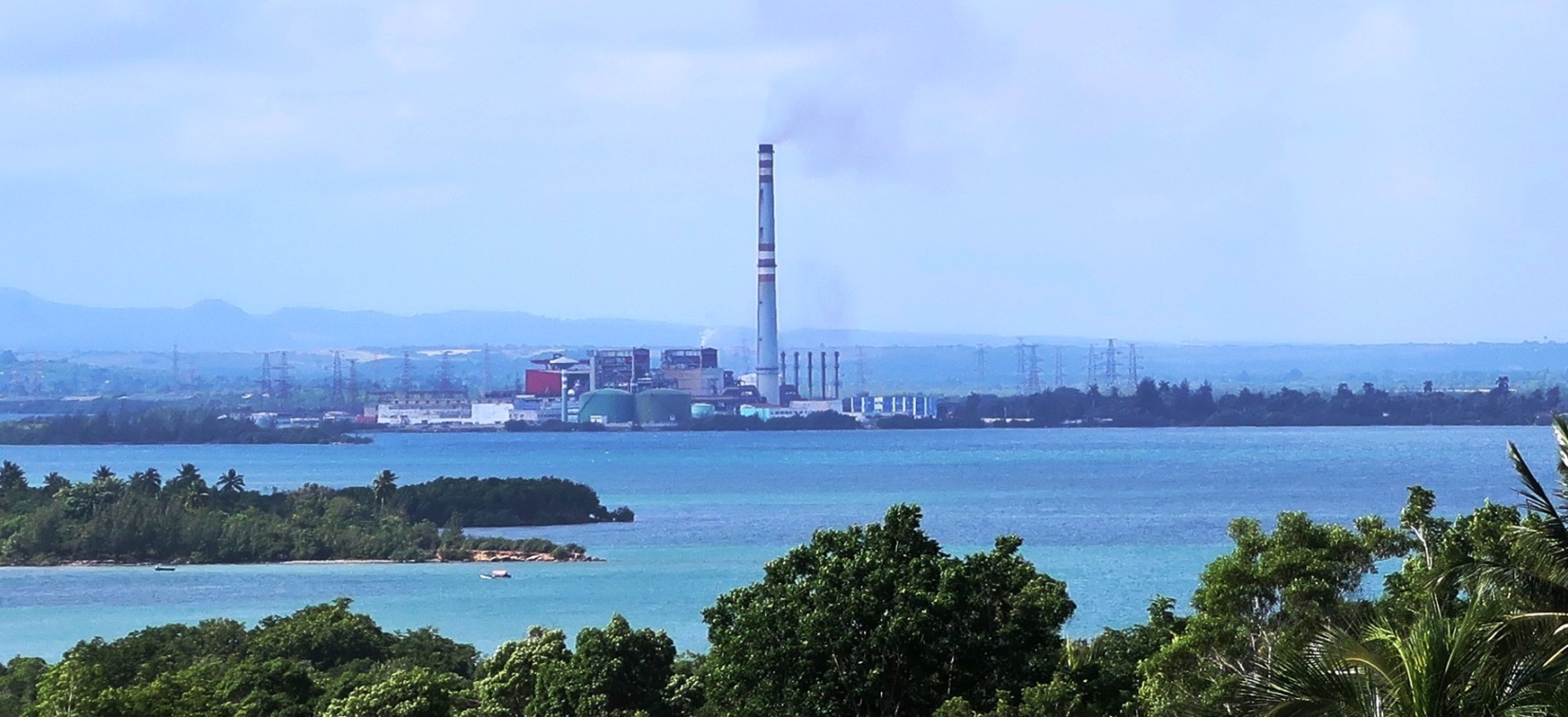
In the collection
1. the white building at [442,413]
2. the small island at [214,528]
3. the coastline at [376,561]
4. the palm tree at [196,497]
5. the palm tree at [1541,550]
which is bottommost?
the coastline at [376,561]

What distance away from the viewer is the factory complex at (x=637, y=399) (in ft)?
536

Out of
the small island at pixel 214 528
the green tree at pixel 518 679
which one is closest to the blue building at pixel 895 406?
the small island at pixel 214 528

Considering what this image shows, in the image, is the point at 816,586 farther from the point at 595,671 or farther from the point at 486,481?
the point at 486,481

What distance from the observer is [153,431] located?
6029 inches

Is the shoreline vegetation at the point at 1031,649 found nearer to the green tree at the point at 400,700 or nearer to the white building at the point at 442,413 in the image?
the green tree at the point at 400,700

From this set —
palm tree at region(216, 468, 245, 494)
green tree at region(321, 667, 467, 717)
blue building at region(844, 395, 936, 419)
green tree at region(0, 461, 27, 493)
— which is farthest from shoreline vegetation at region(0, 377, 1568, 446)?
green tree at region(321, 667, 467, 717)

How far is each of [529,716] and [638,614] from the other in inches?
1018

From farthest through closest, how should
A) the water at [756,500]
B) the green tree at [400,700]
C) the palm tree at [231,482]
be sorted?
the palm tree at [231,482] < the water at [756,500] < the green tree at [400,700]

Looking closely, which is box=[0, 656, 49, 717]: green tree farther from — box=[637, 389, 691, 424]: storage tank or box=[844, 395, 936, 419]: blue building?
box=[844, 395, 936, 419]: blue building

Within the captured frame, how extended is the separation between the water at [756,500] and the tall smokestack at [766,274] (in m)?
6.81

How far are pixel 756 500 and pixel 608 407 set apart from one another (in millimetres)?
80164

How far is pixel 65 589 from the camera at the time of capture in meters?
51.9

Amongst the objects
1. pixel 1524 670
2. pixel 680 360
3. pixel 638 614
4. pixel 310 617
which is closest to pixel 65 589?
pixel 638 614

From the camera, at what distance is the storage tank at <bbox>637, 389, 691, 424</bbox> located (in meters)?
163
